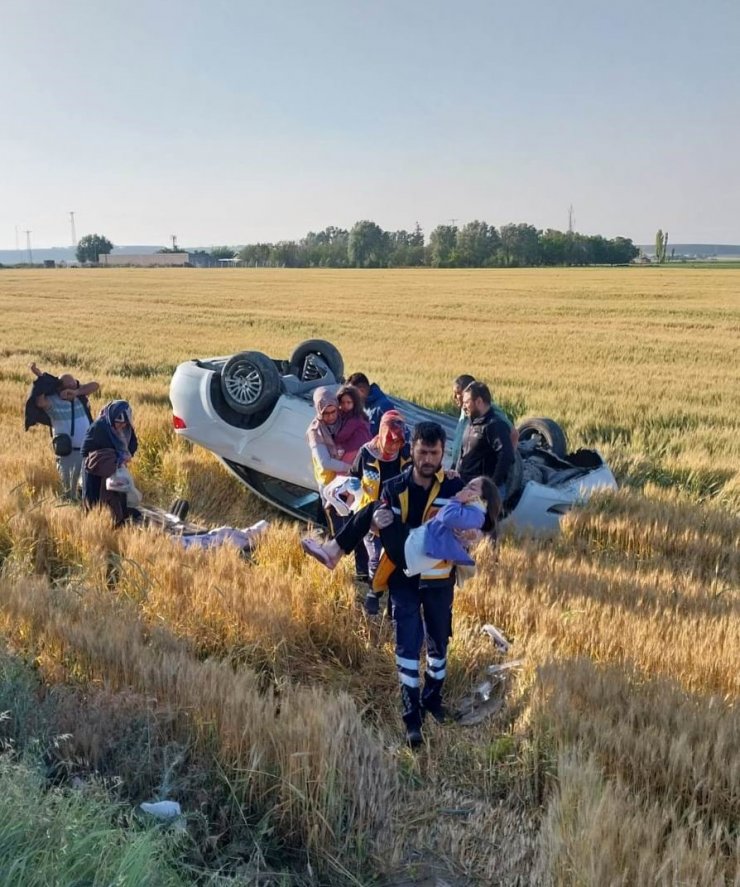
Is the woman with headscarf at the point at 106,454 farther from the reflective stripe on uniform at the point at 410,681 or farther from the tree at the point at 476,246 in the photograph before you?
the tree at the point at 476,246

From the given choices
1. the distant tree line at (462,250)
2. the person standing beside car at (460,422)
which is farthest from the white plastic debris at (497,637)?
the distant tree line at (462,250)

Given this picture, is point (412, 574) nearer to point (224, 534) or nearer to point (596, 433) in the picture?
point (224, 534)

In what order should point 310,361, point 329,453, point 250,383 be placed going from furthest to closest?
1. point 310,361
2. point 250,383
3. point 329,453

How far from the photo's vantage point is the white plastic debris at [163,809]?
8.64 feet

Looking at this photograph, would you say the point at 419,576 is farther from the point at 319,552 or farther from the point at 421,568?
the point at 319,552

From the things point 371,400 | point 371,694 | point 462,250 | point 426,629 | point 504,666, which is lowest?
point 371,694

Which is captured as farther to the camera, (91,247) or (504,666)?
(91,247)

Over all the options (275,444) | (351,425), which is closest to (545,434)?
(275,444)

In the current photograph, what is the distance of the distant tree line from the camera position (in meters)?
93.2

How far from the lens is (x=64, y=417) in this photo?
6.70 metres

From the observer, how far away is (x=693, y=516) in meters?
6.64

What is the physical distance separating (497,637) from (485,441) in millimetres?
1856

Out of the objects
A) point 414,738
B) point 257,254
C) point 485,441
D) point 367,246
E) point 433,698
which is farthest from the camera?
point 257,254

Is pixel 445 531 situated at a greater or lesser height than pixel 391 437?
lesser
